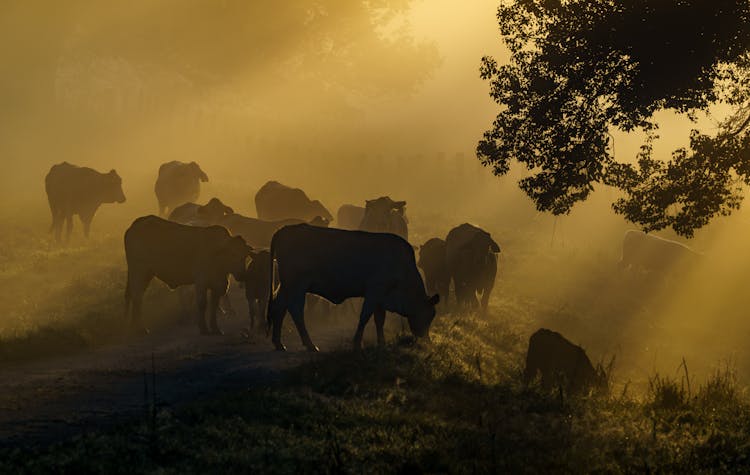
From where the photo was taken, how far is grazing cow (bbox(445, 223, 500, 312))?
2458 cm

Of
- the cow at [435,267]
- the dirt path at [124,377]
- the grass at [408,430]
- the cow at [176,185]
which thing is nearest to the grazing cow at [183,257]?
the dirt path at [124,377]

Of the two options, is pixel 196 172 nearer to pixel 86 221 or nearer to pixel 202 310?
pixel 86 221

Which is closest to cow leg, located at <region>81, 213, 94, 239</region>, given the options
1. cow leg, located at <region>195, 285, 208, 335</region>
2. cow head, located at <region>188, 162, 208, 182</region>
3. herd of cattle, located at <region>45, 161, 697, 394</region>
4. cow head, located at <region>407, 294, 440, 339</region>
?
herd of cattle, located at <region>45, 161, 697, 394</region>

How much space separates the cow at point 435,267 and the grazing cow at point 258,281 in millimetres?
6905

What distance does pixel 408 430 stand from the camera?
10.7 metres

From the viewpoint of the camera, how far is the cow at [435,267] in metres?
25.4

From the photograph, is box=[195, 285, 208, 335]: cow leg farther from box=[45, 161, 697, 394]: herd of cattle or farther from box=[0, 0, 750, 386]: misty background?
box=[0, 0, 750, 386]: misty background

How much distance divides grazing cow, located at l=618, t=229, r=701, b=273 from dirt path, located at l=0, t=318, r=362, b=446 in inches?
771

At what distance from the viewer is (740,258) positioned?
120 ft

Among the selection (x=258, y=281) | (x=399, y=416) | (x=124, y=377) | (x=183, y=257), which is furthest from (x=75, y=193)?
(x=399, y=416)

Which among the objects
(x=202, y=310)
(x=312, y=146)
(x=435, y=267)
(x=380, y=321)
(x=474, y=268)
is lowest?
(x=380, y=321)

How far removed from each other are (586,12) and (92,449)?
1157 cm

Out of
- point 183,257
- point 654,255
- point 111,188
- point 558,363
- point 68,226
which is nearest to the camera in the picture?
point 558,363

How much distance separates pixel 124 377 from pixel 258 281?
602 centimetres
